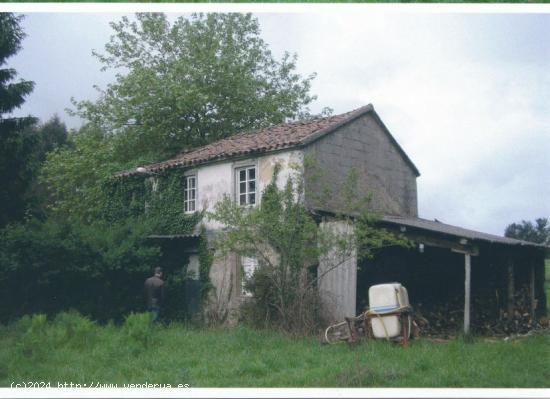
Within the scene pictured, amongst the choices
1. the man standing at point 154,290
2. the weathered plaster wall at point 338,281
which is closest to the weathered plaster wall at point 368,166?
the weathered plaster wall at point 338,281

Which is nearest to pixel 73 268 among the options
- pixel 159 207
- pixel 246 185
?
pixel 159 207

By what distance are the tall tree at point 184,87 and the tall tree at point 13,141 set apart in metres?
10.8

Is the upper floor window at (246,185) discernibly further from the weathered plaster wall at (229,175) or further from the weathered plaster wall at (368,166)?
the weathered plaster wall at (368,166)

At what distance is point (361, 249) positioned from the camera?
12797 millimetres

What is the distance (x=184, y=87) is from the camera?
24125 mm

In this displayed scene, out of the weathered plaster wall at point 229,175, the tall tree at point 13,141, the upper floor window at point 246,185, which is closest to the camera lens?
the tall tree at point 13,141

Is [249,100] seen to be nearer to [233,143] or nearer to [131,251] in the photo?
[233,143]

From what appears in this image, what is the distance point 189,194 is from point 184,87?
770 centimetres

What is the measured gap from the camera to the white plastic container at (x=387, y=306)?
10.8 m

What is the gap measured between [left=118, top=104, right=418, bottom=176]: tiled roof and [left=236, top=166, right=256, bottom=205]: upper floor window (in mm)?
548

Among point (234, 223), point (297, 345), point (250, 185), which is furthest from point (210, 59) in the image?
point (297, 345)

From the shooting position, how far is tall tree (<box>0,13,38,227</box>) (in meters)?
11.3

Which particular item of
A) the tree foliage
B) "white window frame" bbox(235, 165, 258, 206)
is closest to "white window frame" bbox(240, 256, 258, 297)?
"white window frame" bbox(235, 165, 258, 206)

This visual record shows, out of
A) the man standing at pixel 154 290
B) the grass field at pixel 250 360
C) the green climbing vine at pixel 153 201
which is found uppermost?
the green climbing vine at pixel 153 201
